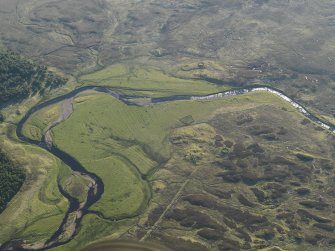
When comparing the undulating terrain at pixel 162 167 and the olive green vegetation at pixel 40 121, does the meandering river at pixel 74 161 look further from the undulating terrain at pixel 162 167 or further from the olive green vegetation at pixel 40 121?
the olive green vegetation at pixel 40 121

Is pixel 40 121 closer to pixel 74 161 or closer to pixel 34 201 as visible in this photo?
pixel 74 161

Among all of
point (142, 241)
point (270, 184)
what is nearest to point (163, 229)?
point (142, 241)

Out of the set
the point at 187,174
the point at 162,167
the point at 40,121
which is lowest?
the point at 187,174

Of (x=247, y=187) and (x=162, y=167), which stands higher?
(x=162, y=167)

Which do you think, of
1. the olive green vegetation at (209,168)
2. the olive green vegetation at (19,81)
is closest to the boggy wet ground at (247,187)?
the olive green vegetation at (209,168)

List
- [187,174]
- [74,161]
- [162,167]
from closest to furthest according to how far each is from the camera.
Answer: [187,174] < [162,167] < [74,161]

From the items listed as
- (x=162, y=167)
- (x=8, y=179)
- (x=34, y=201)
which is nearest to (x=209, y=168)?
(x=162, y=167)
